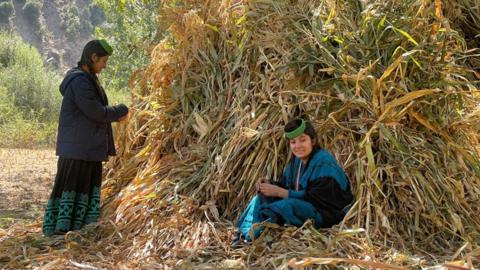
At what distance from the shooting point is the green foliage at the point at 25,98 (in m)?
14.8

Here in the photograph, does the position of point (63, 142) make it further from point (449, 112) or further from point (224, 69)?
point (449, 112)

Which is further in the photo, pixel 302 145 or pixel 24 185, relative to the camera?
pixel 24 185

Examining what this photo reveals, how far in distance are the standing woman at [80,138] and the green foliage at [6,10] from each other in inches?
1570

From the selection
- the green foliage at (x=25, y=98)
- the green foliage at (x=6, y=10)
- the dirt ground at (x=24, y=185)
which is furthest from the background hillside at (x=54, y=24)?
the dirt ground at (x=24, y=185)

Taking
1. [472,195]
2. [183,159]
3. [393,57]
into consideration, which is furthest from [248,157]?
[472,195]

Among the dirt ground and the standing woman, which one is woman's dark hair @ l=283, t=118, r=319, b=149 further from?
the dirt ground

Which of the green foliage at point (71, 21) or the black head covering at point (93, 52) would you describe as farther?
the green foliage at point (71, 21)

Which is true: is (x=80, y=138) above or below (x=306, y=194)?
above

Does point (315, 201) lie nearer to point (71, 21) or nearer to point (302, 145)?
point (302, 145)

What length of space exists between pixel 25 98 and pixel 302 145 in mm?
17743

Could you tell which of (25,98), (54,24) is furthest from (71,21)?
(25,98)

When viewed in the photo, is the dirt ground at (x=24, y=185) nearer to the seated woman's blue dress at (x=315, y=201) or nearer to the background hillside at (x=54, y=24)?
the seated woman's blue dress at (x=315, y=201)

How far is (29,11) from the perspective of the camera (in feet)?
141

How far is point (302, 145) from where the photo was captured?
10.9 feet
